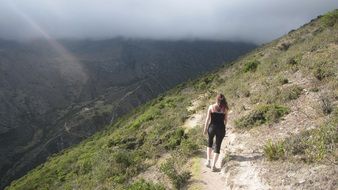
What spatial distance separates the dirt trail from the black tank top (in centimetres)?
129

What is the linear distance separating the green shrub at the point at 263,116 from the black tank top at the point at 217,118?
273cm

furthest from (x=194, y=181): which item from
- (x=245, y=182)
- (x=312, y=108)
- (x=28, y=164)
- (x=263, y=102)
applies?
(x=28, y=164)

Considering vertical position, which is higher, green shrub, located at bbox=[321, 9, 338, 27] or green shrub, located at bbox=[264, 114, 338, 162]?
green shrub, located at bbox=[321, 9, 338, 27]

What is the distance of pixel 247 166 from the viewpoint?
44.2ft

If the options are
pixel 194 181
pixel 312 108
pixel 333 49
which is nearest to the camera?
pixel 194 181

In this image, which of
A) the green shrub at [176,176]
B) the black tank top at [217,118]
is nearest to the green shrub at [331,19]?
the black tank top at [217,118]

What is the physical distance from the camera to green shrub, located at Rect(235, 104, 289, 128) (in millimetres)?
16594

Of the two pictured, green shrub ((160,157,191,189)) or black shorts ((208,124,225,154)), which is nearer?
black shorts ((208,124,225,154))

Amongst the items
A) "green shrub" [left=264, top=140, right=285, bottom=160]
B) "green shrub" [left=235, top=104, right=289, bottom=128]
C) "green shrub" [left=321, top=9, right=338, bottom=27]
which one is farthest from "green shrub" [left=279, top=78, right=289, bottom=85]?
"green shrub" [left=321, top=9, right=338, bottom=27]

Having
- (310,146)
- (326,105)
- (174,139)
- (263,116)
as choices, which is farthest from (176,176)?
(326,105)

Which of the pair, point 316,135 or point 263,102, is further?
point 263,102

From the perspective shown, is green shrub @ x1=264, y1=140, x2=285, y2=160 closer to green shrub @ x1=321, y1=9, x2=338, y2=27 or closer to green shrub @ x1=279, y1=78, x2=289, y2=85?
green shrub @ x1=279, y1=78, x2=289, y2=85

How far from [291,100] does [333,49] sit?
8293 mm

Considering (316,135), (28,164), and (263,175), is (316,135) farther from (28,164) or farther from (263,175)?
Answer: (28,164)
